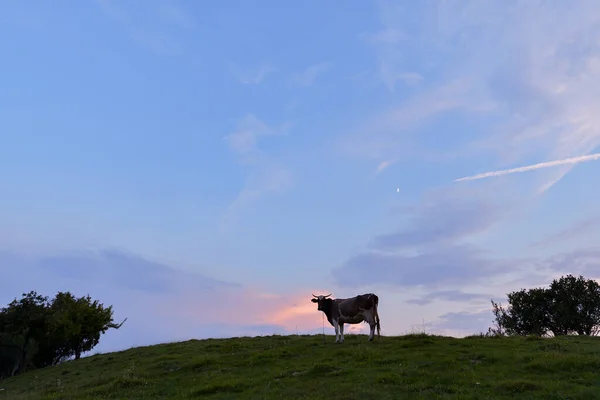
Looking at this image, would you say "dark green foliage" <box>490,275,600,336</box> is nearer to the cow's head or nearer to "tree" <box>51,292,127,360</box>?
the cow's head

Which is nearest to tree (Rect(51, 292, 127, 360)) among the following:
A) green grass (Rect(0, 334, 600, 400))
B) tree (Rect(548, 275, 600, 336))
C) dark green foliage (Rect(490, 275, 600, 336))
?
green grass (Rect(0, 334, 600, 400))

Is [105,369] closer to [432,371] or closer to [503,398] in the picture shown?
[432,371]

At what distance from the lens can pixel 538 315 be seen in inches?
2336

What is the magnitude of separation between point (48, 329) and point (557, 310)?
62737 mm

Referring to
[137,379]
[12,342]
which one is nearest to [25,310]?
[12,342]

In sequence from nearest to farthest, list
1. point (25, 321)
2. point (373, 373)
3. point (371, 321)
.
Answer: point (373, 373), point (371, 321), point (25, 321)

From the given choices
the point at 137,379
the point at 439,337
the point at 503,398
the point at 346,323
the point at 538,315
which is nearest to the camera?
the point at 503,398

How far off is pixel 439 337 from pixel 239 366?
12.1 meters

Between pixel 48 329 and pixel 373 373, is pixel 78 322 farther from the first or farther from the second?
pixel 373 373

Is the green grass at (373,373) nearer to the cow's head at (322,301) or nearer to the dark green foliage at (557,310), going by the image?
the cow's head at (322,301)

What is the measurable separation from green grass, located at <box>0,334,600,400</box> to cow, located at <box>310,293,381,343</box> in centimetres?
116

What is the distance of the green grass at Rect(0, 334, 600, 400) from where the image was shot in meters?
15.5

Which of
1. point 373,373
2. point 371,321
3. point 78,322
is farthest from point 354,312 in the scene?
point 78,322

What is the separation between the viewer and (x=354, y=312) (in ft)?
95.8
